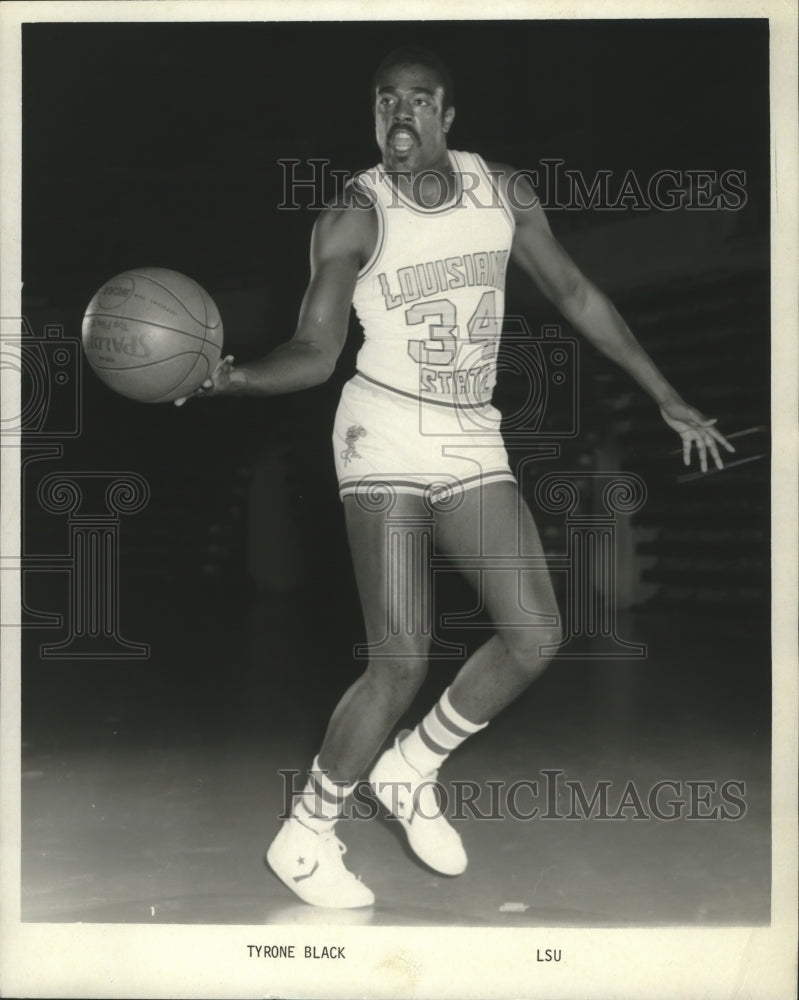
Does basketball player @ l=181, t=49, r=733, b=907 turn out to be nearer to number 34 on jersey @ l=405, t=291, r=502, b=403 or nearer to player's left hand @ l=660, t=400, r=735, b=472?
number 34 on jersey @ l=405, t=291, r=502, b=403

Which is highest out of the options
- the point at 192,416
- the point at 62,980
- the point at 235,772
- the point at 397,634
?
the point at 192,416

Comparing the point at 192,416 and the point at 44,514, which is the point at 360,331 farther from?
the point at 44,514

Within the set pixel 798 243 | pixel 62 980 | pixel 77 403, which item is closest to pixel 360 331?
pixel 77 403

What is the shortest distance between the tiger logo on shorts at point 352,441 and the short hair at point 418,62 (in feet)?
3.62

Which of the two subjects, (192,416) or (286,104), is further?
(192,416)

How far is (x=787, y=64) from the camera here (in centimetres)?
400

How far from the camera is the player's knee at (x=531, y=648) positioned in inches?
156

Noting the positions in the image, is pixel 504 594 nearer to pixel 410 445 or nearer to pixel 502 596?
pixel 502 596

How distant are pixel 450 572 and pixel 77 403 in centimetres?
136

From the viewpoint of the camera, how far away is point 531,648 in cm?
397

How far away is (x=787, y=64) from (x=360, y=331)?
1616 mm

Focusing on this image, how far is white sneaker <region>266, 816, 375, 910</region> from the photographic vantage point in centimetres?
396

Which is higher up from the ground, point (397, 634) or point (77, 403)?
point (77, 403)

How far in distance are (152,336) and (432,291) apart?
3.25ft
